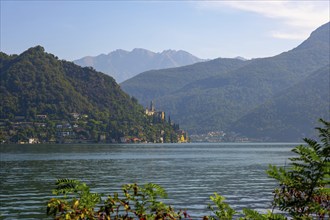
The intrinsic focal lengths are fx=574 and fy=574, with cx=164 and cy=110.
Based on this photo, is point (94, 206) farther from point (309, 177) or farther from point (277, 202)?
point (309, 177)

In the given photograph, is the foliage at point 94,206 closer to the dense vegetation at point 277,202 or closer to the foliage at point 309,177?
the dense vegetation at point 277,202

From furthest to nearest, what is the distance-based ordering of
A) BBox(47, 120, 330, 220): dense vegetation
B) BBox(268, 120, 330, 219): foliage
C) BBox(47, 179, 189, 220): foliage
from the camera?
1. BBox(268, 120, 330, 219): foliage
2. BBox(47, 120, 330, 220): dense vegetation
3. BBox(47, 179, 189, 220): foliage

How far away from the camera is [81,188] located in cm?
985

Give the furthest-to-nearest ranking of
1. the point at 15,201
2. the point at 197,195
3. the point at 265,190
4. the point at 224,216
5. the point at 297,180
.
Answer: the point at 265,190
the point at 197,195
the point at 15,201
the point at 224,216
the point at 297,180

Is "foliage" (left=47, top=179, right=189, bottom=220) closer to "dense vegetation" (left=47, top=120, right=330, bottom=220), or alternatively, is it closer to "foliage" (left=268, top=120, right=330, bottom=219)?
"dense vegetation" (left=47, top=120, right=330, bottom=220)

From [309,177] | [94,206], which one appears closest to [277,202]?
[309,177]

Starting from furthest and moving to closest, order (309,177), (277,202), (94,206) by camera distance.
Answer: (277,202) → (309,177) → (94,206)

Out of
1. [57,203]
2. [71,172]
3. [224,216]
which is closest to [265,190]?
[71,172]

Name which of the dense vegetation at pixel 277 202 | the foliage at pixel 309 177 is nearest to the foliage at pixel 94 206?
the dense vegetation at pixel 277 202

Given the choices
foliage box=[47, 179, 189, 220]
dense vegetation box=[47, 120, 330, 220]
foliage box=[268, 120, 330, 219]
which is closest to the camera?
foliage box=[47, 179, 189, 220]

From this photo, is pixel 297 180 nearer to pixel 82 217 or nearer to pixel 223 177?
pixel 82 217

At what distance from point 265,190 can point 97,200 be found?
50.8 m

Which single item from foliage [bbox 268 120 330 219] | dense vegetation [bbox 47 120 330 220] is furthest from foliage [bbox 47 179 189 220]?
foliage [bbox 268 120 330 219]

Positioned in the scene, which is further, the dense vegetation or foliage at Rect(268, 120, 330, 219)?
foliage at Rect(268, 120, 330, 219)
